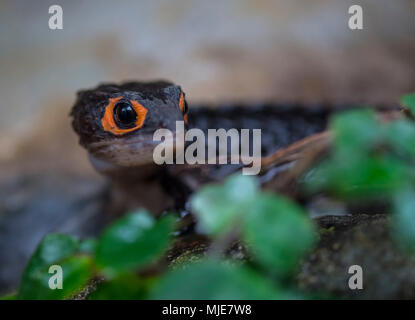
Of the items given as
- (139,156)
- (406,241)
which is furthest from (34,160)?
(406,241)

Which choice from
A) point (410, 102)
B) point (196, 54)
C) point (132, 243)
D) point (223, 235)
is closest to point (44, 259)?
point (132, 243)

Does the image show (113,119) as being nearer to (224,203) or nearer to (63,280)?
(63,280)

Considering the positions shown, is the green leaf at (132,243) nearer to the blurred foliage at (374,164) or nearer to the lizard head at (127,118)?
the blurred foliage at (374,164)

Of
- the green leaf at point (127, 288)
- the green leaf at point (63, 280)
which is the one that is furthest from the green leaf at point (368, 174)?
the green leaf at point (63, 280)

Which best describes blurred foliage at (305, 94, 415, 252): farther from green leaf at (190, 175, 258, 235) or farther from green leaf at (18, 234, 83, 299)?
green leaf at (18, 234, 83, 299)

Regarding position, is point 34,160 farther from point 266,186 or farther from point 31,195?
point 266,186
